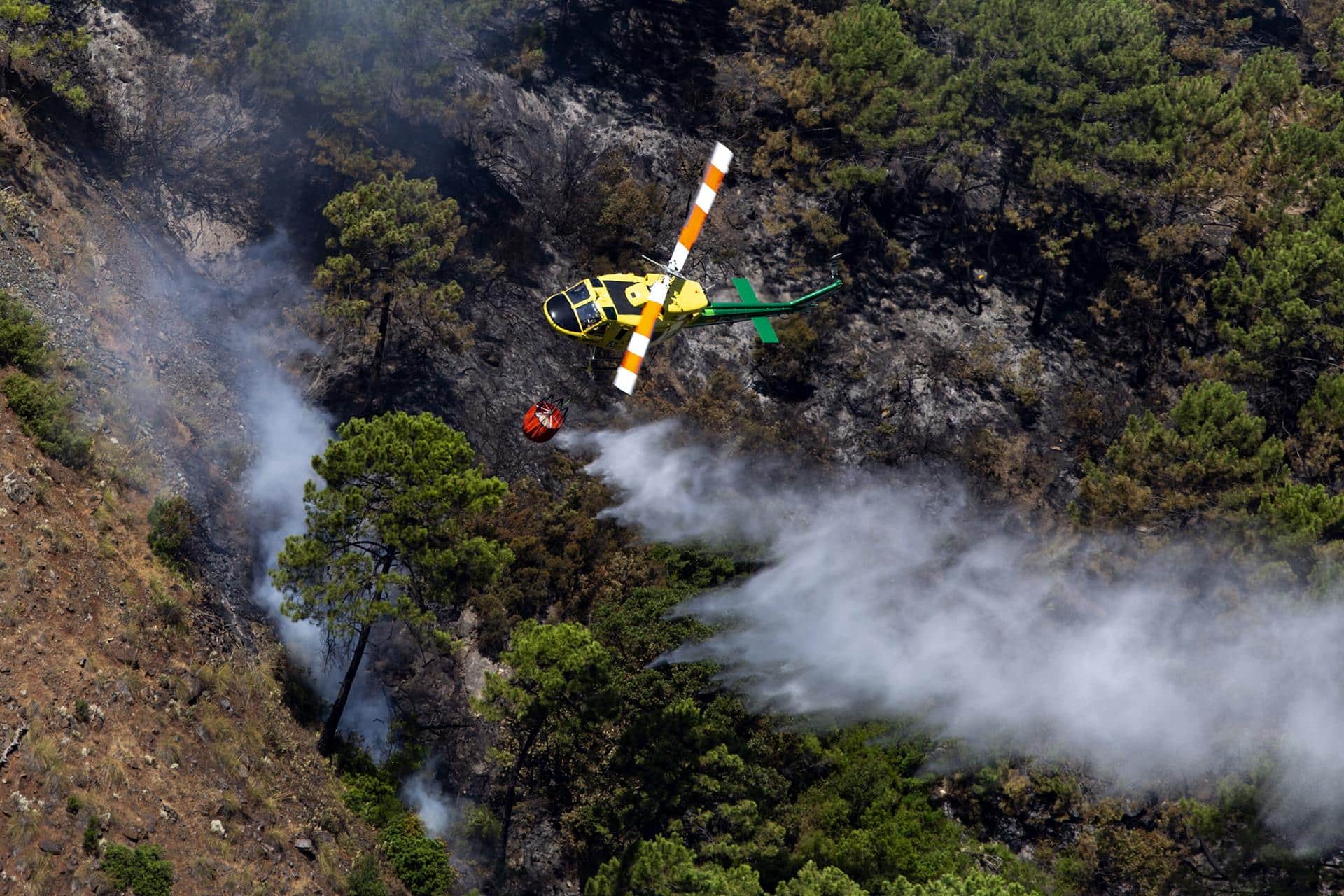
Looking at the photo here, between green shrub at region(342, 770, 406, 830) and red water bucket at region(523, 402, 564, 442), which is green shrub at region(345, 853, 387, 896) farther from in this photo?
red water bucket at region(523, 402, 564, 442)

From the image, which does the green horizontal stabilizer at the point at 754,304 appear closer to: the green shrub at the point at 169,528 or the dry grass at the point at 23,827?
the green shrub at the point at 169,528

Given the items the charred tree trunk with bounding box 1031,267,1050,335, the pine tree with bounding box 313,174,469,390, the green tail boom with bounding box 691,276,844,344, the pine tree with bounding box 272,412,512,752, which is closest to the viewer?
the pine tree with bounding box 272,412,512,752

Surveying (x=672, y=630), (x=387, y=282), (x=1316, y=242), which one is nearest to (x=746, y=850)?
(x=672, y=630)

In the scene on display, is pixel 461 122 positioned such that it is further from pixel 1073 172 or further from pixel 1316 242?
pixel 1316 242

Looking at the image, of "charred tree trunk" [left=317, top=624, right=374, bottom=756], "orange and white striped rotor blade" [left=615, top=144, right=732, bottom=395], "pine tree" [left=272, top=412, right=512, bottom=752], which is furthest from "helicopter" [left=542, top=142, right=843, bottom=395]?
"charred tree trunk" [left=317, top=624, right=374, bottom=756]

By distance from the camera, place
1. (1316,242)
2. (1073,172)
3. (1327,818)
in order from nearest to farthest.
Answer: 1. (1327,818)
2. (1316,242)
3. (1073,172)

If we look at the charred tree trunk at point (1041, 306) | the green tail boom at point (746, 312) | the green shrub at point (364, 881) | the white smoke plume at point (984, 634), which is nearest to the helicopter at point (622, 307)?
the green tail boom at point (746, 312)

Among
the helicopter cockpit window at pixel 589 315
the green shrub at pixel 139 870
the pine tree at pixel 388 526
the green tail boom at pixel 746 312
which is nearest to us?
the green shrub at pixel 139 870
